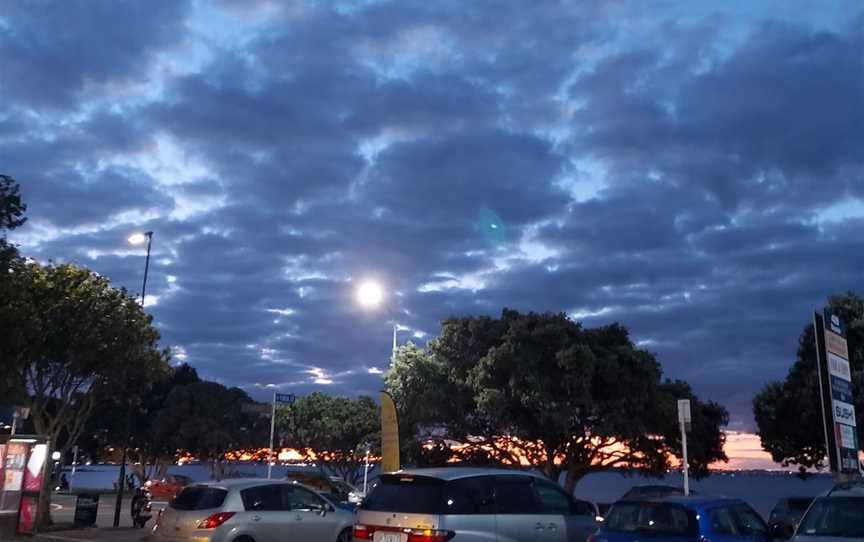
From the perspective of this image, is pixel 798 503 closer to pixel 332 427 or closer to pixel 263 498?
pixel 263 498

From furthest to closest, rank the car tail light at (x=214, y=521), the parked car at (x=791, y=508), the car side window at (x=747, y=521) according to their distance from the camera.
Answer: the parked car at (x=791, y=508), the car tail light at (x=214, y=521), the car side window at (x=747, y=521)

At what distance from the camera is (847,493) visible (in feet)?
32.9

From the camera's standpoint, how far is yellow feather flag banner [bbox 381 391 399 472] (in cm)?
2355

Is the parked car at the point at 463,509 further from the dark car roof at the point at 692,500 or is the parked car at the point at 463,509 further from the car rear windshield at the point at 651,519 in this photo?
the dark car roof at the point at 692,500

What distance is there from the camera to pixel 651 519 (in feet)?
34.7

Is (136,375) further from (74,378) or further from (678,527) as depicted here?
(678,527)

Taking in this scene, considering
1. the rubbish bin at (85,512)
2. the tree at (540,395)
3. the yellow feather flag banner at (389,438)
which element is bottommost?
the rubbish bin at (85,512)

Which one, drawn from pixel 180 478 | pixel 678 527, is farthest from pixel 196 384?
pixel 678 527

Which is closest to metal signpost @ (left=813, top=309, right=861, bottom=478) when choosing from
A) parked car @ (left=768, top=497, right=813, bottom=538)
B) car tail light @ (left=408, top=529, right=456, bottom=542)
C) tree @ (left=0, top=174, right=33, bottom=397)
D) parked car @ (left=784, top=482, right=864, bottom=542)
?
parked car @ (left=768, top=497, right=813, bottom=538)

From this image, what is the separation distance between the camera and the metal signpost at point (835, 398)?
803 inches

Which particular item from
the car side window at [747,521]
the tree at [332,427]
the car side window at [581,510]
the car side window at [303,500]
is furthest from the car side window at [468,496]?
the tree at [332,427]

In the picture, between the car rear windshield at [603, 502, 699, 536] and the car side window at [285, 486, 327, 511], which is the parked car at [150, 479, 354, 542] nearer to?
the car side window at [285, 486, 327, 511]

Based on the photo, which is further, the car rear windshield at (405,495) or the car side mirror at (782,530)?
the car rear windshield at (405,495)

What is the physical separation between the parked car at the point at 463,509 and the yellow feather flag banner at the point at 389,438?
11.5 meters
